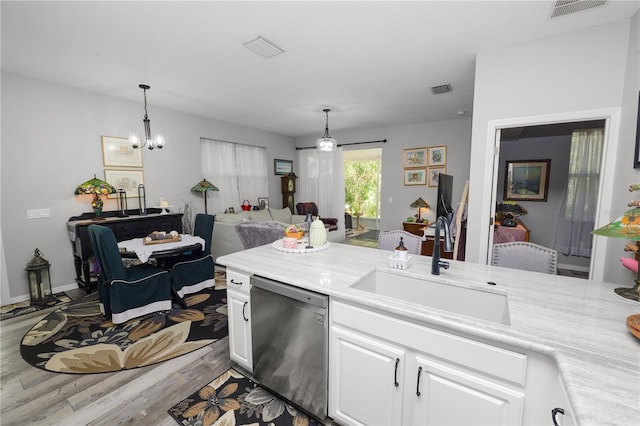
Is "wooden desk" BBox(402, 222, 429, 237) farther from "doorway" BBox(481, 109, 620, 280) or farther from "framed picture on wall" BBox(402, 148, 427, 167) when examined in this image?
"doorway" BBox(481, 109, 620, 280)

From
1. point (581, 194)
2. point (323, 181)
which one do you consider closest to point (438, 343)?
point (581, 194)

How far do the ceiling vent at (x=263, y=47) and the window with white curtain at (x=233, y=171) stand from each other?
9.93 ft

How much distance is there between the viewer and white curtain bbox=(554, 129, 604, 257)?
429cm

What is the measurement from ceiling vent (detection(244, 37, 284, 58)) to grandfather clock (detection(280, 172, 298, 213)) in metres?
4.24

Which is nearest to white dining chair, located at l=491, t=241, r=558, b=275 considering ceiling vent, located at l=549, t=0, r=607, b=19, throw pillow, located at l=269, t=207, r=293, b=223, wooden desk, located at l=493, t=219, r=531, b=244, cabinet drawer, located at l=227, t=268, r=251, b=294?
ceiling vent, located at l=549, t=0, r=607, b=19

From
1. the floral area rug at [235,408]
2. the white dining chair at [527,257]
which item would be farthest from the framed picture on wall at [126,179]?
the white dining chair at [527,257]

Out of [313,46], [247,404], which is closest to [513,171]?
[313,46]

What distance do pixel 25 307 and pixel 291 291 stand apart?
3716mm

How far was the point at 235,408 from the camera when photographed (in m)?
1.76

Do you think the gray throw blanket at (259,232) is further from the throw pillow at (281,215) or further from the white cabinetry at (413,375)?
the white cabinetry at (413,375)

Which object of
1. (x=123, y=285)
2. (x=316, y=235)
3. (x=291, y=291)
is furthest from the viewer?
(x=123, y=285)

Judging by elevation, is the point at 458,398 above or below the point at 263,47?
below

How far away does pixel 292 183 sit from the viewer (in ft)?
22.8

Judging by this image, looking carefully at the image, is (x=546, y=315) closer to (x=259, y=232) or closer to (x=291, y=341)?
(x=291, y=341)
